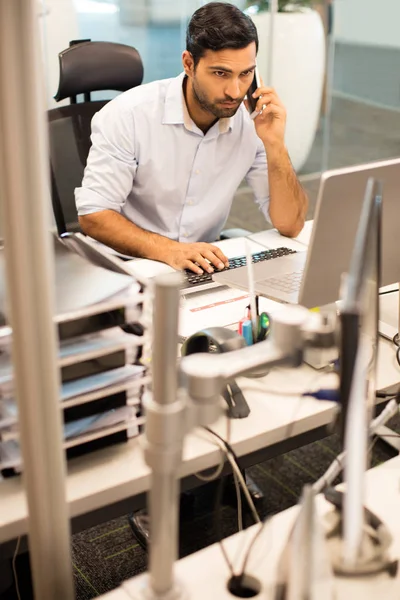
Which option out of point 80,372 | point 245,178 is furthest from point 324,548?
point 245,178

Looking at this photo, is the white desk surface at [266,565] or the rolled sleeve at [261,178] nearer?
the white desk surface at [266,565]

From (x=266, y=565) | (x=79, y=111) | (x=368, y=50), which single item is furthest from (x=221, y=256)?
(x=368, y=50)

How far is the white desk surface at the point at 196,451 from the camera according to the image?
991 mm

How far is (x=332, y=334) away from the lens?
0.70 m

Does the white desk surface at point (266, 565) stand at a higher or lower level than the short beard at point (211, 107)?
lower

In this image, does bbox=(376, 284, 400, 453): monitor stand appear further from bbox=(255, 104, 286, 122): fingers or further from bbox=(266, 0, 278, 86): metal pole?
bbox=(266, 0, 278, 86): metal pole

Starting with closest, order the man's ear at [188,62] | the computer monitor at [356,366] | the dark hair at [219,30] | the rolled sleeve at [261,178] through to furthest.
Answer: the computer monitor at [356,366] → the dark hair at [219,30] → the man's ear at [188,62] → the rolled sleeve at [261,178]

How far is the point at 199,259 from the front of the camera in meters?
1.68

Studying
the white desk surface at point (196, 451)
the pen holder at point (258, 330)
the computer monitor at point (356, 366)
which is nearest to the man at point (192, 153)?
the pen holder at point (258, 330)

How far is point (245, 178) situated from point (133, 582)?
163cm

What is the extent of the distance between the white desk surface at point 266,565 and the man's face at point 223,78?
1.27 metres

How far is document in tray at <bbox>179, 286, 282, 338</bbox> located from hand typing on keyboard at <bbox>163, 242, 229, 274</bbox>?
0.08 metres

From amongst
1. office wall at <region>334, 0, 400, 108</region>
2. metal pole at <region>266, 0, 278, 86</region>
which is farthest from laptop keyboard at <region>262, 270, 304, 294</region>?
office wall at <region>334, 0, 400, 108</region>

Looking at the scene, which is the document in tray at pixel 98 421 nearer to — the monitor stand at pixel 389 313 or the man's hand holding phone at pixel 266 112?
the monitor stand at pixel 389 313
